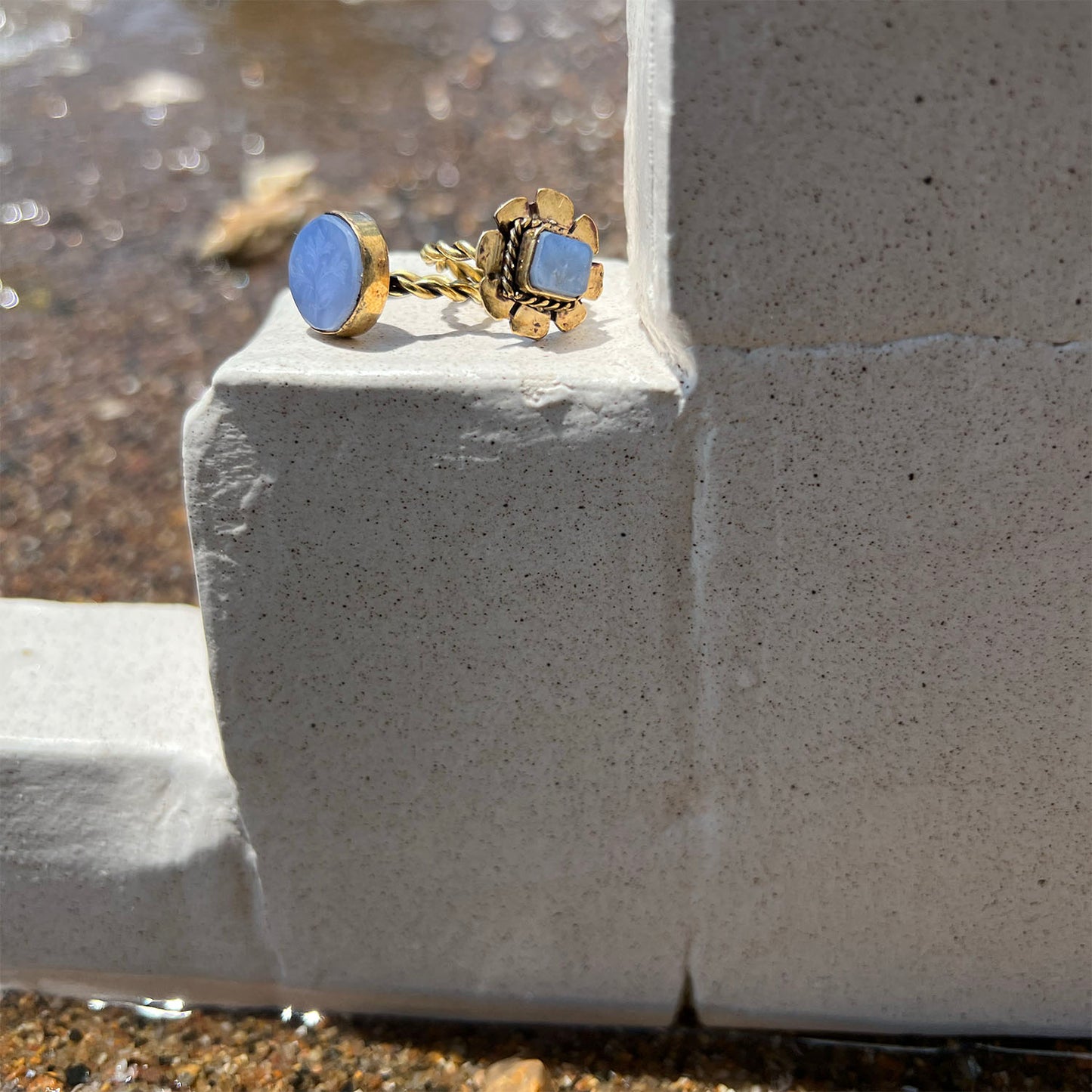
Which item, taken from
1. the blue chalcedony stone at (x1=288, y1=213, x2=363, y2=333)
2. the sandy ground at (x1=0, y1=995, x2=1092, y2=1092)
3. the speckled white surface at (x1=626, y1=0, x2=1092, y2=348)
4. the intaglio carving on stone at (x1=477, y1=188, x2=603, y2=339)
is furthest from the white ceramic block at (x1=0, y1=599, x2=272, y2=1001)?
the speckled white surface at (x1=626, y1=0, x2=1092, y2=348)

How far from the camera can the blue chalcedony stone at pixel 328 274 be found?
116 centimetres

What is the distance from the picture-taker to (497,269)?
3.92 ft

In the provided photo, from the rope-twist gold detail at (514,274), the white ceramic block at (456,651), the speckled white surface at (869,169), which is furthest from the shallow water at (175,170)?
the speckled white surface at (869,169)

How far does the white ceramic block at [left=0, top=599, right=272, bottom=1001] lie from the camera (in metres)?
1.35

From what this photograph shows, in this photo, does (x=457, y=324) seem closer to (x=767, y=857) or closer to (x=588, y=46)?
(x=767, y=857)

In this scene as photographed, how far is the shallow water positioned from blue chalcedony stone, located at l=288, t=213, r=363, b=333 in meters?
1.60

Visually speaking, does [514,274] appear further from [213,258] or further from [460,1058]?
[213,258]

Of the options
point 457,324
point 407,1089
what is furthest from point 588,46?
point 407,1089

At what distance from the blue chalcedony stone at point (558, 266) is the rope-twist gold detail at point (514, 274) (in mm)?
10

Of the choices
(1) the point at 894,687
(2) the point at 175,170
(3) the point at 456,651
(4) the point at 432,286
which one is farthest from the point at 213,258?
(1) the point at 894,687

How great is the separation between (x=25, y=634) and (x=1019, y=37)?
4.40 feet

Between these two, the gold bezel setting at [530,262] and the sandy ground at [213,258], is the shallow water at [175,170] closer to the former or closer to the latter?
the sandy ground at [213,258]

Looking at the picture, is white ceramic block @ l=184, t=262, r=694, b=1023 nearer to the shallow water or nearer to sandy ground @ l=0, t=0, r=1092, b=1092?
sandy ground @ l=0, t=0, r=1092, b=1092

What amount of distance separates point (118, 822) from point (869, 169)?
1.12m
